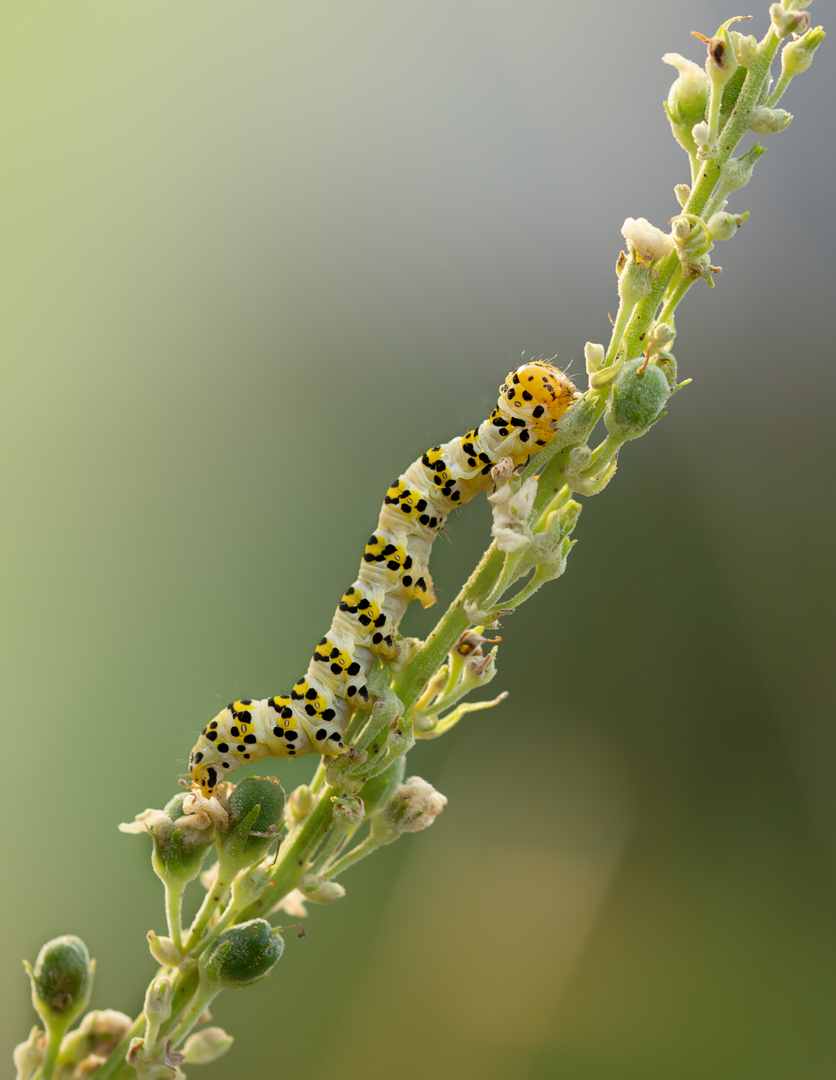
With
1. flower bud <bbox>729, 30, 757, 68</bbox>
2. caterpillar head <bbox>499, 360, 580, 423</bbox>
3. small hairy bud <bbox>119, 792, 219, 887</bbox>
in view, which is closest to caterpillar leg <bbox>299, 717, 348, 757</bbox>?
small hairy bud <bbox>119, 792, 219, 887</bbox>

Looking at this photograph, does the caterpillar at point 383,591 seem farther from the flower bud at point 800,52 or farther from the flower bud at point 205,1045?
the flower bud at point 800,52

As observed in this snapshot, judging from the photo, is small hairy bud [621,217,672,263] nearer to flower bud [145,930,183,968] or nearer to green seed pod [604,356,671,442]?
green seed pod [604,356,671,442]

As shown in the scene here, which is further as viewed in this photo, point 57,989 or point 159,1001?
point 57,989

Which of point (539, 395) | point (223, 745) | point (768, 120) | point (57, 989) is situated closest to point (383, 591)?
point (223, 745)

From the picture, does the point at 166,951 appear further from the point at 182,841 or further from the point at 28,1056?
the point at 28,1056

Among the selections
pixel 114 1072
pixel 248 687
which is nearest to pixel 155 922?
pixel 248 687

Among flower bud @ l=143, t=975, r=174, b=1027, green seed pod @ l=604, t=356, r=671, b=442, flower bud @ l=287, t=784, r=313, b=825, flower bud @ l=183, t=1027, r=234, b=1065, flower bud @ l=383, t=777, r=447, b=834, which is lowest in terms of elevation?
flower bud @ l=183, t=1027, r=234, b=1065

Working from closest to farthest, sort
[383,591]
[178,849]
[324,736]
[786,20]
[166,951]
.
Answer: [786,20], [166,951], [178,849], [324,736], [383,591]

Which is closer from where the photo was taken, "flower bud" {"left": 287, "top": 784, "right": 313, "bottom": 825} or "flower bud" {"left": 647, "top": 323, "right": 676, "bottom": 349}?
"flower bud" {"left": 647, "top": 323, "right": 676, "bottom": 349}
